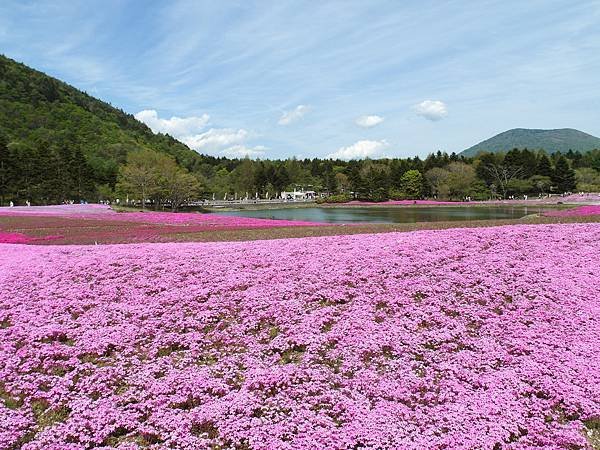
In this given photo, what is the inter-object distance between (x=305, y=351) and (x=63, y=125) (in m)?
155

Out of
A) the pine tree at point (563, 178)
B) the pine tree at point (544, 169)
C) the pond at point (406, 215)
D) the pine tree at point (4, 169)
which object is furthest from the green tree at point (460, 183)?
the pine tree at point (4, 169)

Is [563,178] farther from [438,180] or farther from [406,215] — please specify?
[406,215]

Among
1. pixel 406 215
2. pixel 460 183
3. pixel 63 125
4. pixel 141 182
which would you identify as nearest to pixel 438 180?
pixel 460 183

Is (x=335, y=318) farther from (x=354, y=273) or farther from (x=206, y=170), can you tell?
(x=206, y=170)

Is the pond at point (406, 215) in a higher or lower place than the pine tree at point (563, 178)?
lower

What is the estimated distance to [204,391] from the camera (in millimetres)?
6879

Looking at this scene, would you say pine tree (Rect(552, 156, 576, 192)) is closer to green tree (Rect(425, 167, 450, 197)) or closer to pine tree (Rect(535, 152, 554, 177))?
pine tree (Rect(535, 152, 554, 177))

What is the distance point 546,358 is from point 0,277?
15031 millimetres

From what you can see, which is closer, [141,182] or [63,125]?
[141,182]

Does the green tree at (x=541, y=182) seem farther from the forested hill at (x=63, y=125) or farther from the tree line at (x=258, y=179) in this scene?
the forested hill at (x=63, y=125)

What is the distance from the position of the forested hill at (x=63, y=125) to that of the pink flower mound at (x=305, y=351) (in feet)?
302

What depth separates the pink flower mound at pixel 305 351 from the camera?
5.89 metres

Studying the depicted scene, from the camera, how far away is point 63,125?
138 metres

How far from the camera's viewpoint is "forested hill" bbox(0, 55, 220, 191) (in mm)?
114812
